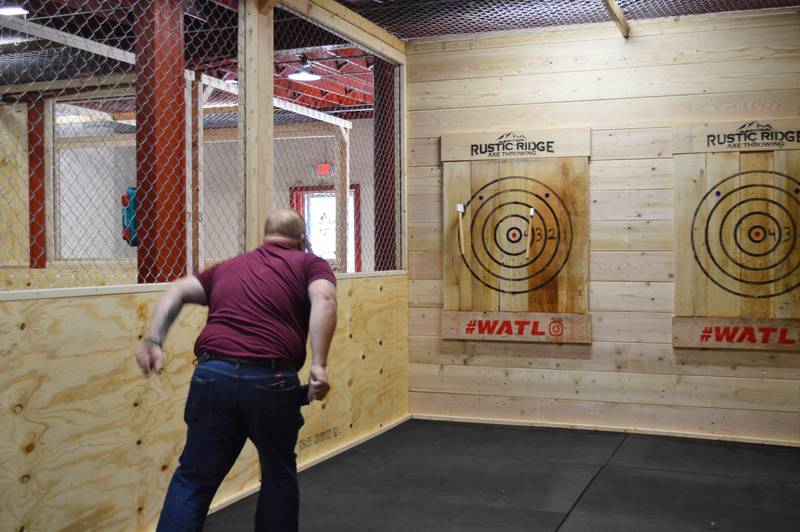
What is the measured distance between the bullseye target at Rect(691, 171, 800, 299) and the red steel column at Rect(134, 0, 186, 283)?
2.89 meters

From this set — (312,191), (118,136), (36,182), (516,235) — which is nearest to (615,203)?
(516,235)

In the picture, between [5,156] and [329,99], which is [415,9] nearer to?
[5,156]

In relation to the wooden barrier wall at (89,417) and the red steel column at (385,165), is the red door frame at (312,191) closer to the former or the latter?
the red steel column at (385,165)

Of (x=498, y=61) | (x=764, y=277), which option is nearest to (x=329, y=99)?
(x=498, y=61)

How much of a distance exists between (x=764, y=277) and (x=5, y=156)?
557 centimetres

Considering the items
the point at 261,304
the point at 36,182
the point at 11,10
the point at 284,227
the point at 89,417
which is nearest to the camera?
the point at 261,304

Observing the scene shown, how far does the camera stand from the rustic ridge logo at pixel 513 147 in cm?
545

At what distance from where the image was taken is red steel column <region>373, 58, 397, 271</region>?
18.9ft

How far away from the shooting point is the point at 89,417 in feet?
10.2

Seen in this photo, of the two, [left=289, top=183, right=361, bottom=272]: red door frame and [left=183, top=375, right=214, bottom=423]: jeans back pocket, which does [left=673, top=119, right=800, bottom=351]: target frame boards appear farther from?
[left=289, top=183, right=361, bottom=272]: red door frame

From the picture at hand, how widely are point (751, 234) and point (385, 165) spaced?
220 centimetres

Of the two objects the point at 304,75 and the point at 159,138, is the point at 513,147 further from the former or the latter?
the point at 304,75

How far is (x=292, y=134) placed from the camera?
10.9 m

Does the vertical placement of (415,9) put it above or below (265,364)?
above
